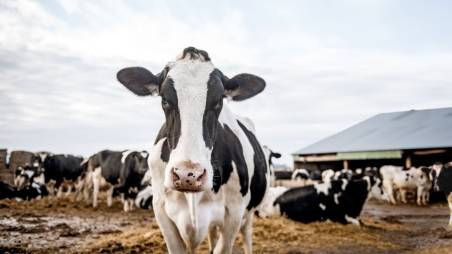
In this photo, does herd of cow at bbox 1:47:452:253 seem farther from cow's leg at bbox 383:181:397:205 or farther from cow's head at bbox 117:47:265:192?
cow's leg at bbox 383:181:397:205

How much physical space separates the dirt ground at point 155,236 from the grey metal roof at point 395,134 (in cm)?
1259

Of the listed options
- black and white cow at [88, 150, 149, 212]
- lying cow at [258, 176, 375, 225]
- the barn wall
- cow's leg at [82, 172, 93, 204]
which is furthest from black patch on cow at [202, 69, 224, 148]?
the barn wall

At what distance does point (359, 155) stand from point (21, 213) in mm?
19856

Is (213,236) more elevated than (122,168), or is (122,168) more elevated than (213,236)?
(122,168)

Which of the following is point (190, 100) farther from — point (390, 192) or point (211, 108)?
point (390, 192)

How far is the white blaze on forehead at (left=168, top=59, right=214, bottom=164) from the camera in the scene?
317 centimetres

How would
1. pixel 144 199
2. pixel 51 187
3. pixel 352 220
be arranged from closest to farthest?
pixel 352 220
pixel 144 199
pixel 51 187

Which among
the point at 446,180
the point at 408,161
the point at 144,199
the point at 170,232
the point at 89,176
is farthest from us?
the point at 408,161

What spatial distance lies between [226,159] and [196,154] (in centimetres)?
88

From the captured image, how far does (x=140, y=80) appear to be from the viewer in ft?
13.3

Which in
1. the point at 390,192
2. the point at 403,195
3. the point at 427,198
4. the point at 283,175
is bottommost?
the point at 427,198

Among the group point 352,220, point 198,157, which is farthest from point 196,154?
point 352,220

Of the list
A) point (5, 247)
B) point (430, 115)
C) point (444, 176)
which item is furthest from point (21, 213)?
point (430, 115)

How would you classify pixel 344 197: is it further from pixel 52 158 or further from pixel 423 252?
pixel 52 158
